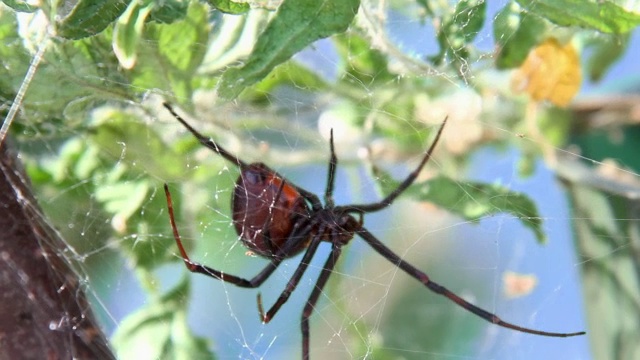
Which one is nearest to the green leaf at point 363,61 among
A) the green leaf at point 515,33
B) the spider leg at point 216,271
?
the green leaf at point 515,33

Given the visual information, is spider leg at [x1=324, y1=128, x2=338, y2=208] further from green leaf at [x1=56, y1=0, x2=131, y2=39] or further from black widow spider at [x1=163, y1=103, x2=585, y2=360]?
green leaf at [x1=56, y1=0, x2=131, y2=39]

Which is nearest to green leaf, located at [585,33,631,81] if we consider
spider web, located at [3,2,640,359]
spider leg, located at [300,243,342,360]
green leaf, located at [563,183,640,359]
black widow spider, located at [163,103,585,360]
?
spider web, located at [3,2,640,359]

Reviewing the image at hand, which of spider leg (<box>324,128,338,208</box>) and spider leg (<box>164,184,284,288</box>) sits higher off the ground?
spider leg (<box>324,128,338,208</box>)

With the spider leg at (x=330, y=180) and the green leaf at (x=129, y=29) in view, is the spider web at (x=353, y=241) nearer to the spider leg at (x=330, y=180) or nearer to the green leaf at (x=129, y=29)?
the spider leg at (x=330, y=180)

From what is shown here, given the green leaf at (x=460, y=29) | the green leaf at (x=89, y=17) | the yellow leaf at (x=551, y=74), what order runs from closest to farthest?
the green leaf at (x=89, y=17)
the green leaf at (x=460, y=29)
the yellow leaf at (x=551, y=74)

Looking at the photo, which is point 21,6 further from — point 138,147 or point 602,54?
point 602,54

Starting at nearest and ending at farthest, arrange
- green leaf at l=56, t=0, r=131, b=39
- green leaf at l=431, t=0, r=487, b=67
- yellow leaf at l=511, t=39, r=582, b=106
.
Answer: green leaf at l=56, t=0, r=131, b=39
green leaf at l=431, t=0, r=487, b=67
yellow leaf at l=511, t=39, r=582, b=106

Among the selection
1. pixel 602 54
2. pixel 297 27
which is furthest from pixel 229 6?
pixel 602 54

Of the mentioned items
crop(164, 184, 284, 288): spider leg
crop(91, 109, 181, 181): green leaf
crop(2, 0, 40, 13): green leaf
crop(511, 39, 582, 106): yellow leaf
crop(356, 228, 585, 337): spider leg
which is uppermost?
crop(511, 39, 582, 106): yellow leaf
